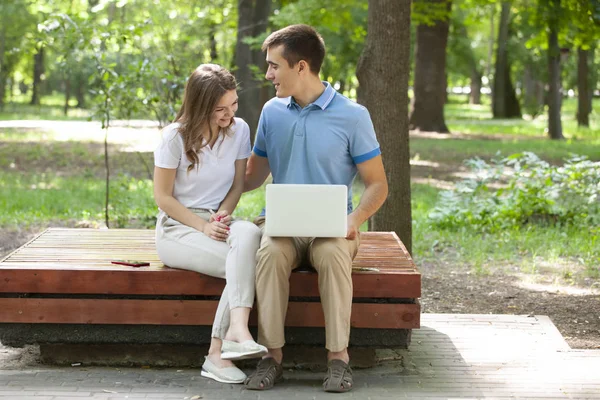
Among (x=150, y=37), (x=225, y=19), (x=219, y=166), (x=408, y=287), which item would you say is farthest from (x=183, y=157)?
(x=225, y=19)

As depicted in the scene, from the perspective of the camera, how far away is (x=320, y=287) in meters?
4.46

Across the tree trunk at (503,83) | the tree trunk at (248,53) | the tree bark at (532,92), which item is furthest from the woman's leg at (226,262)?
the tree bark at (532,92)

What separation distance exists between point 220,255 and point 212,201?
1.47 feet

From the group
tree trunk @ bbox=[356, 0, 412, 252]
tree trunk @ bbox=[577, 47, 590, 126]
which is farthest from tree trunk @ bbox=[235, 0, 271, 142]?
tree trunk @ bbox=[356, 0, 412, 252]

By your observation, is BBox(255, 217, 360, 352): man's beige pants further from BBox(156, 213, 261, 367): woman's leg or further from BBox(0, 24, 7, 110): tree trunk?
BBox(0, 24, 7, 110): tree trunk

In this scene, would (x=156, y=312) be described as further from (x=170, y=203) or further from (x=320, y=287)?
(x=320, y=287)

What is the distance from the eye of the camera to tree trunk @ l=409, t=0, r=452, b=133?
22297mm

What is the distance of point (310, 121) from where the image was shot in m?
4.83

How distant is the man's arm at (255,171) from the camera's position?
516cm

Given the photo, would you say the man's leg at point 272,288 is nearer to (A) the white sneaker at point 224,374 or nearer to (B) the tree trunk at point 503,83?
(A) the white sneaker at point 224,374

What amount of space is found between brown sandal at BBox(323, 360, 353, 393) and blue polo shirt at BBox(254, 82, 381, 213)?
94 centimetres

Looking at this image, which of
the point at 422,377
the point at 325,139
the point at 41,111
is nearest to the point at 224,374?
the point at 422,377

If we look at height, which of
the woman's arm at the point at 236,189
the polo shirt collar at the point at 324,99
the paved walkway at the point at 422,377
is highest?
the polo shirt collar at the point at 324,99

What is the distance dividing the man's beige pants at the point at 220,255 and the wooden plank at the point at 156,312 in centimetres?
18
